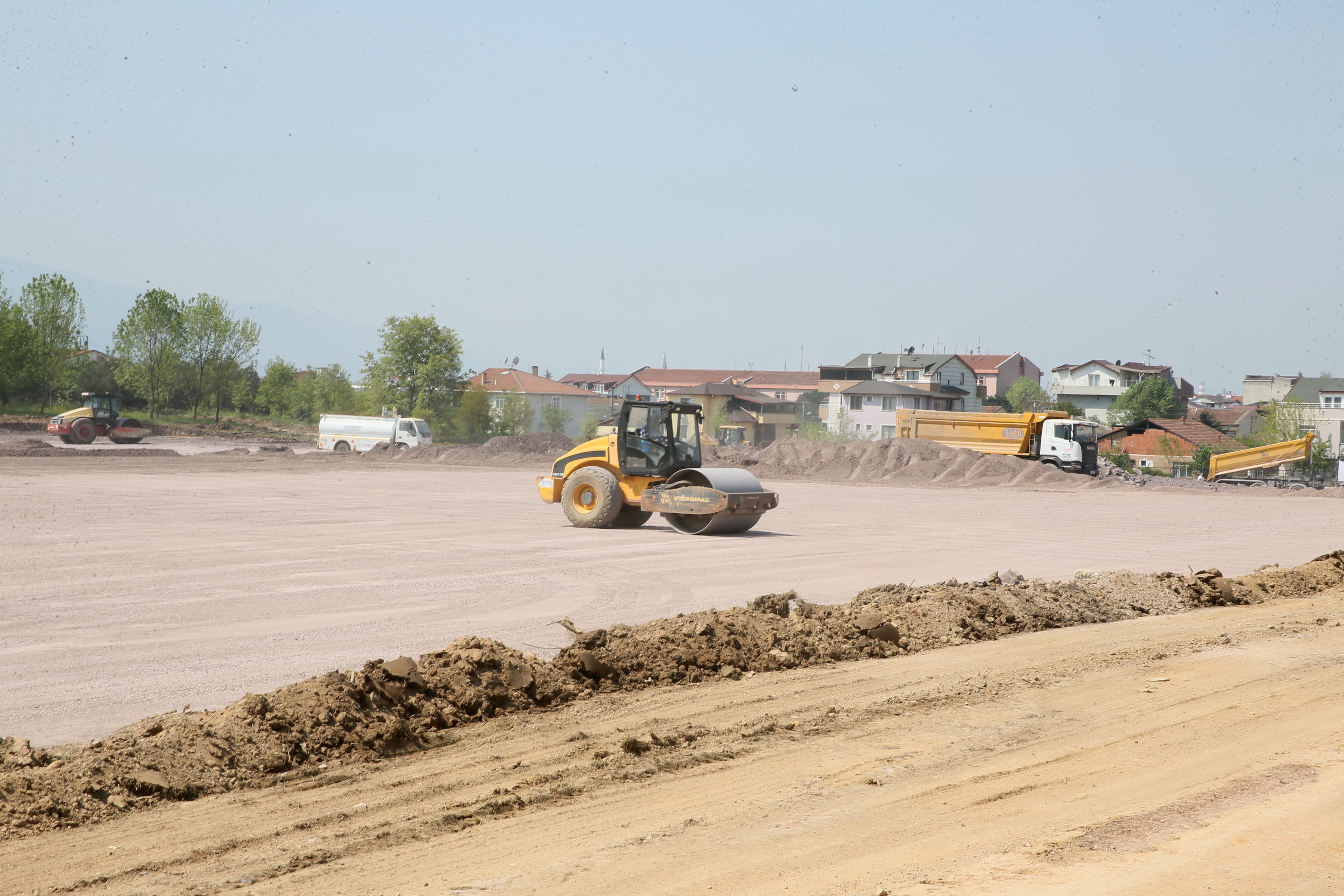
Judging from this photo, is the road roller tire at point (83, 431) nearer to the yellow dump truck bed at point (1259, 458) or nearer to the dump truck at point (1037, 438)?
the dump truck at point (1037, 438)

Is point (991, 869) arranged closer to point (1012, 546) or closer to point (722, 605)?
point (722, 605)

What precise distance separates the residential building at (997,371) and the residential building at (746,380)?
18915mm

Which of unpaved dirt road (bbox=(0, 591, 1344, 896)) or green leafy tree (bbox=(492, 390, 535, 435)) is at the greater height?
green leafy tree (bbox=(492, 390, 535, 435))

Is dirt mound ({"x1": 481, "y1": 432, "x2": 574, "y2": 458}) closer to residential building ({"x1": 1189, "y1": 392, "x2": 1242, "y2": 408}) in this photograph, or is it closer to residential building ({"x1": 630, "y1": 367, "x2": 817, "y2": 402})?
residential building ({"x1": 630, "y1": 367, "x2": 817, "y2": 402})

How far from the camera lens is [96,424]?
52969 millimetres

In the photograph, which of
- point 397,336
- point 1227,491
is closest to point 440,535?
point 1227,491

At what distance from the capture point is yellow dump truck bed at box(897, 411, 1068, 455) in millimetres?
43188

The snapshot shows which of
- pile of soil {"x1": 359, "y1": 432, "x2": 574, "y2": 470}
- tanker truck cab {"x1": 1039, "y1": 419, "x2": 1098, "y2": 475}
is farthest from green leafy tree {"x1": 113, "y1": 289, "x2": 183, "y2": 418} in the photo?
tanker truck cab {"x1": 1039, "y1": 419, "x2": 1098, "y2": 475}

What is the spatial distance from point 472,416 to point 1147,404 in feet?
189

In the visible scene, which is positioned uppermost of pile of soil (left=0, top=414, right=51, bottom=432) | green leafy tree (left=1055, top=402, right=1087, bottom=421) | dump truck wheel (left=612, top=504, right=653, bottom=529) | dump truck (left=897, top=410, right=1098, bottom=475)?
green leafy tree (left=1055, top=402, right=1087, bottom=421)

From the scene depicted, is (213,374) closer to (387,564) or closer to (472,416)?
(472,416)

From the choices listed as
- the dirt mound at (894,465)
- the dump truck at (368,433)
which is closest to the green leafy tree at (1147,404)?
the dirt mound at (894,465)

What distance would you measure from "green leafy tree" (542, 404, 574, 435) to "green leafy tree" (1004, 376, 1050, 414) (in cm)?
4285

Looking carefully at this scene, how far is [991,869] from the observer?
4742mm
